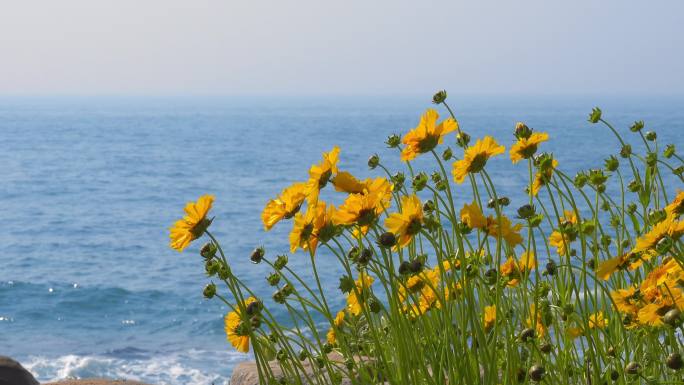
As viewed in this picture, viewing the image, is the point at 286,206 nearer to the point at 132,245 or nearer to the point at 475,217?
the point at 475,217

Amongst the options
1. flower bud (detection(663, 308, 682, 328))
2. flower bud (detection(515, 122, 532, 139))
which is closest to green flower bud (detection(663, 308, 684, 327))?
flower bud (detection(663, 308, 682, 328))

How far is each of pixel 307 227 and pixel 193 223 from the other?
224mm

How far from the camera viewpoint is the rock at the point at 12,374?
177 inches


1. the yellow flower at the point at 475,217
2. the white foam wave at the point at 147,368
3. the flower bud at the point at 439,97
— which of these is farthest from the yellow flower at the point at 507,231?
the white foam wave at the point at 147,368

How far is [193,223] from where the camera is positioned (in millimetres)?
1740

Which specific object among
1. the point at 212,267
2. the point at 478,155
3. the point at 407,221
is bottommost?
the point at 212,267

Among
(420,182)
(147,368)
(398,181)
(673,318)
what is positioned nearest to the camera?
(673,318)

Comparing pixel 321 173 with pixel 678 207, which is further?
pixel 678 207

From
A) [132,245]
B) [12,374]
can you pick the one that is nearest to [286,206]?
[12,374]

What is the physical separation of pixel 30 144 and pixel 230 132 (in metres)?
18.2

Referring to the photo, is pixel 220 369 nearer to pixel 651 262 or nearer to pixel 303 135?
pixel 651 262

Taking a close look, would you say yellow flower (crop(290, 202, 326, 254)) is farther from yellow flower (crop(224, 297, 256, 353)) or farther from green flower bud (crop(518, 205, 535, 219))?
green flower bud (crop(518, 205, 535, 219))

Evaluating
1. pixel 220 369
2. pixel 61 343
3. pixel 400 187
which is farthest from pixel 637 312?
pixel 61 343

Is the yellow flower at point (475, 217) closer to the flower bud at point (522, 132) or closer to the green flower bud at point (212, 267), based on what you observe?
the flower bud at point (522, 132)
